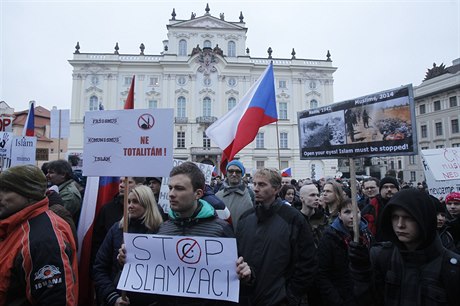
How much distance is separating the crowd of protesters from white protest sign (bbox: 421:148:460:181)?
2.56 meters

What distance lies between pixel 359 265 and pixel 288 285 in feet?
2.60

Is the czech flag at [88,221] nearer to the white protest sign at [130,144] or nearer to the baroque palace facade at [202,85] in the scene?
the white protest sign at [130,144]

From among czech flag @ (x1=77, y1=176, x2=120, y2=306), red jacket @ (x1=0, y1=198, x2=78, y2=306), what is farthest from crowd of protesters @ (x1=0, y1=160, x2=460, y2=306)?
czech flag @ (x1=77, y1=176, x2=120, y2=306)

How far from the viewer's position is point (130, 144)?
2959mm

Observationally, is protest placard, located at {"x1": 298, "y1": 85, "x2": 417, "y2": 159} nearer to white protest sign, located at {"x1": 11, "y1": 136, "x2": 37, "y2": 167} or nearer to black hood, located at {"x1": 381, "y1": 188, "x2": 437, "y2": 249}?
black hood, located at {"x1": 381, "y1": 188, "x2": 437, "y2": 249}

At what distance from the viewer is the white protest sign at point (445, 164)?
6262 millimetres

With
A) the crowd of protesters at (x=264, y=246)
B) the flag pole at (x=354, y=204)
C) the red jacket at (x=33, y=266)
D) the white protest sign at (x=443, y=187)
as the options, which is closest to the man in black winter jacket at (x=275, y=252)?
the crowd of protesters at (x=264, y=246)

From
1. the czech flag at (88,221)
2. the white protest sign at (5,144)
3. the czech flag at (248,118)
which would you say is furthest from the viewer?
the white protest sign at (5,144)

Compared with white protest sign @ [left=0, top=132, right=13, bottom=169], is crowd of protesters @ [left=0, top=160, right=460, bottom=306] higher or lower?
lower

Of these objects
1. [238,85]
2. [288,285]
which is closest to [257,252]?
[288,285]

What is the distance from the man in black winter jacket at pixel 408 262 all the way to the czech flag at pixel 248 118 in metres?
3.19

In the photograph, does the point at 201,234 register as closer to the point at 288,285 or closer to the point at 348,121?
the point at 288,285

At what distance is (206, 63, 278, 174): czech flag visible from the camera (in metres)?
5.23

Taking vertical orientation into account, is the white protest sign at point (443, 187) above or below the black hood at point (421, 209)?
below
